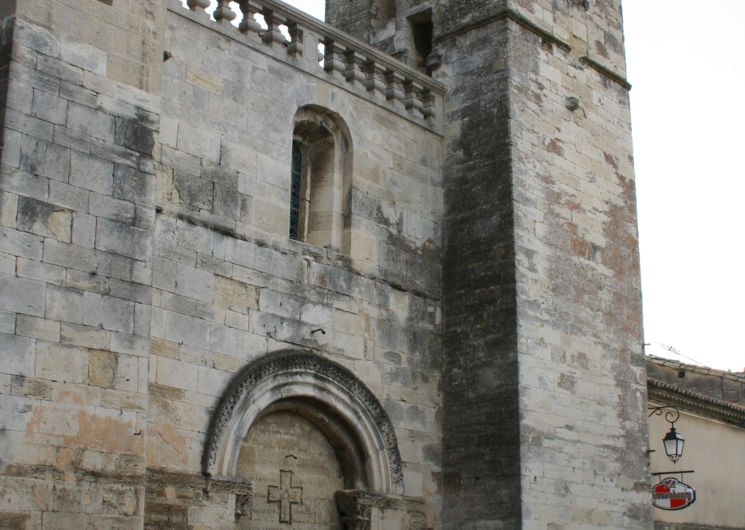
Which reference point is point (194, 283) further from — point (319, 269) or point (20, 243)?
point (20, 243)

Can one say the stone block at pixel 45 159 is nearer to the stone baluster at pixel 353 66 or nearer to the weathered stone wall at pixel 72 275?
the weathered stone wall at pixel 72 275

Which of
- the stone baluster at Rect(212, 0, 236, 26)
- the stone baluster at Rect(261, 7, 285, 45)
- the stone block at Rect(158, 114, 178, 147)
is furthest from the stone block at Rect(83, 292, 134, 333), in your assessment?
the stone baluster at Rect(261, 7, 285, 45)

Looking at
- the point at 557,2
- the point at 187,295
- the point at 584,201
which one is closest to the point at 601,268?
the point at 584,201

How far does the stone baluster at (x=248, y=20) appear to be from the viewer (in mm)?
10352

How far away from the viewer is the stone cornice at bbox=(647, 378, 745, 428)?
14211mm

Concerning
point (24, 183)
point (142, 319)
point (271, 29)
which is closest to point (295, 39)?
point (271, 29)

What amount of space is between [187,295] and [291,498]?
6.65ft

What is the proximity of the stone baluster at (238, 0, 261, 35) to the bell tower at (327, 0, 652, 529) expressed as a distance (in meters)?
2.65

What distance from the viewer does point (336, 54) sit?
1122 centimetres

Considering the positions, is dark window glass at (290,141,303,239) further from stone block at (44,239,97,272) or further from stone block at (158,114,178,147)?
stone block at (44,239,97,272)

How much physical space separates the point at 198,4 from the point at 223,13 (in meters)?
0.30

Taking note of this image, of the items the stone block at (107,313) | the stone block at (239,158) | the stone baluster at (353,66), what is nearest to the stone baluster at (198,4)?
the stone block at (239,158)

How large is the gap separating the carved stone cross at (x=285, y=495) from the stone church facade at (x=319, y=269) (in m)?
0.03

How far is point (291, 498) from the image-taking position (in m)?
9.94
